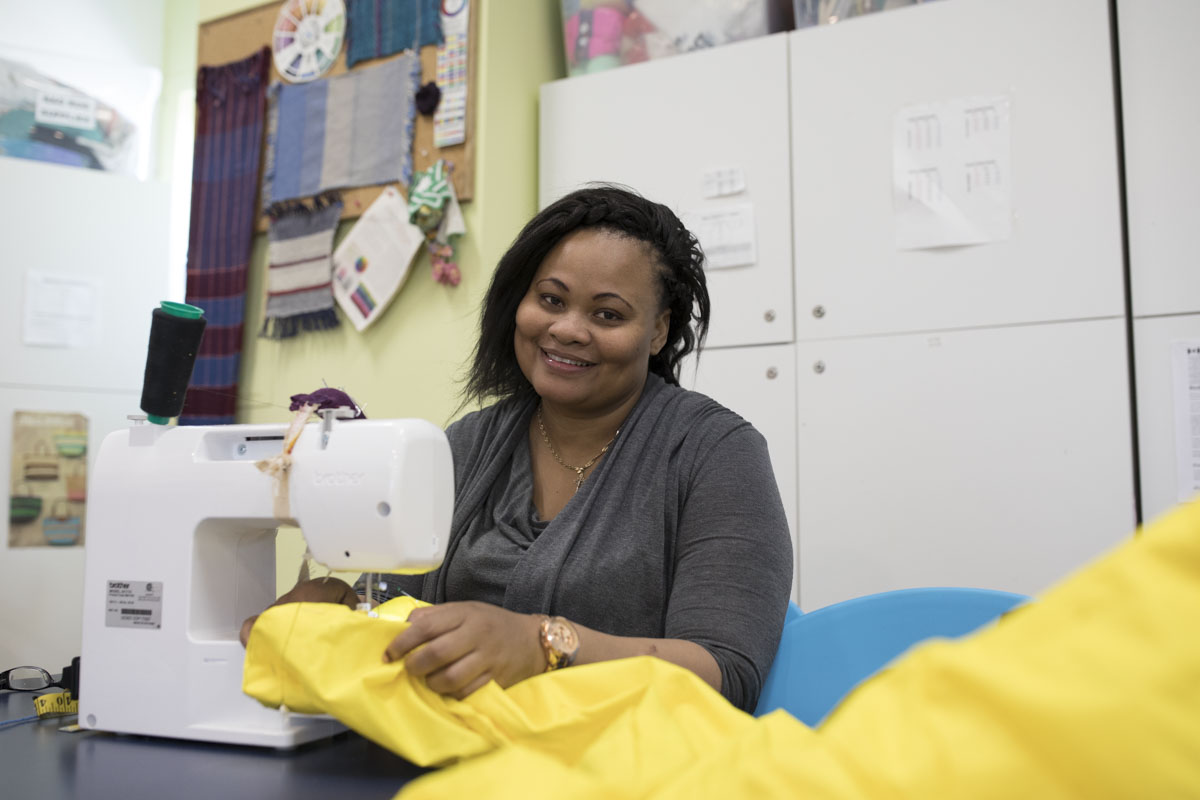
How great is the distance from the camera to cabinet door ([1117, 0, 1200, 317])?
185cm

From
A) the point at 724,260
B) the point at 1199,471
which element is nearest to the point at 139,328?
the point at 724,260

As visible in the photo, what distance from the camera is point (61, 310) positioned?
283 cm

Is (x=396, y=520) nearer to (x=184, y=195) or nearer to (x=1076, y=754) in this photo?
(x=1076, y=754)

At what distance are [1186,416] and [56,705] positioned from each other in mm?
1903

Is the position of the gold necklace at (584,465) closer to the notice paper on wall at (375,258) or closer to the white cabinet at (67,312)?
the notice paper on wall at (375,258)

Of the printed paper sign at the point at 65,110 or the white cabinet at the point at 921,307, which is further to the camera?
the printed paper sign at the point at 65,110

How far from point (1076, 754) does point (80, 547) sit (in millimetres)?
3001

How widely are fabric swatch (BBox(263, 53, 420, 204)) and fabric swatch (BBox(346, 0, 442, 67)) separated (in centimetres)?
4

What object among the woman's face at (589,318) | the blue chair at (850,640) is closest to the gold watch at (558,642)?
the blue chair at (850,640)

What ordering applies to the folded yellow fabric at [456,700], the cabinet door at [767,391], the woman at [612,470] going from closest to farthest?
the folded yellow fabric at [456,700] → the woman at [612,470] → the cabinet door at [767,391]

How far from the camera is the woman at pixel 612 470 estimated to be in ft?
3.70

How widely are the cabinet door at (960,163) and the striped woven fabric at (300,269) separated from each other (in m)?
1.28

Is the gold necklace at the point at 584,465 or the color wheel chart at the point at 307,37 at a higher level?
the color wheel chart at the point at 307,37

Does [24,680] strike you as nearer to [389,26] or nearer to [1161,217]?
[389,26]
